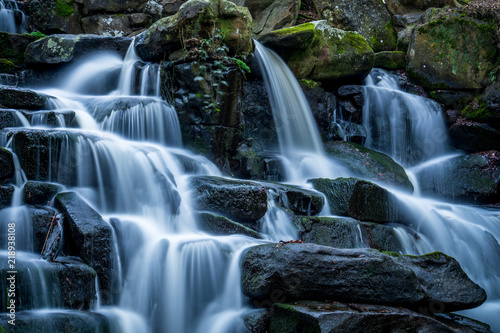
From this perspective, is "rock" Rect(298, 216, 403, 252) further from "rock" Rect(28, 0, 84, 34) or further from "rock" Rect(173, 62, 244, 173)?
"rock" Rect(28, 0, 84, 34)

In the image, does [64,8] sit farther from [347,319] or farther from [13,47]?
[347,319]

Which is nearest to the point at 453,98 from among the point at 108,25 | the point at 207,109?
the point at 207,109

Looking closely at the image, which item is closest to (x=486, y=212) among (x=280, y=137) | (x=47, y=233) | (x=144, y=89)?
(x=280, y=137)

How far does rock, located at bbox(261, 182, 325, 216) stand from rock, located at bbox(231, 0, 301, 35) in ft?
28.3

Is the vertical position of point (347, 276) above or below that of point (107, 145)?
below

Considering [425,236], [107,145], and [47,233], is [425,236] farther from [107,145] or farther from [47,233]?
[47,233]

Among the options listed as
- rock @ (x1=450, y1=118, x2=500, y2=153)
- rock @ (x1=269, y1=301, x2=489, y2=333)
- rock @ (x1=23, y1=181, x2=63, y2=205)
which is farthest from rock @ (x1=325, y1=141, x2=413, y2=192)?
rock @ (x1=23, y1=181, x2=63, y2=205)

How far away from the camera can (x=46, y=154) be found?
5.19m

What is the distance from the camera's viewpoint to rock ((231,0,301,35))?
45.8ft

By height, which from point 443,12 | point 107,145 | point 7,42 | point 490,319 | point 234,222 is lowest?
point 490,319

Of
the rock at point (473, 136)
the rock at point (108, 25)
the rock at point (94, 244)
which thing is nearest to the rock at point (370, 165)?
the rock at point (473, 136)

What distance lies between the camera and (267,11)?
1416 centimetres

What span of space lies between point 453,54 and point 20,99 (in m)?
10.5

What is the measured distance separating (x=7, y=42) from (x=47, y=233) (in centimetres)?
674
